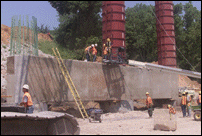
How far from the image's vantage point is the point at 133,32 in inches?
1860

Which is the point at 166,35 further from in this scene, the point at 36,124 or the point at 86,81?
the point at 36,124

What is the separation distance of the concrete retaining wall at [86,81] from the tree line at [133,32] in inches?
634

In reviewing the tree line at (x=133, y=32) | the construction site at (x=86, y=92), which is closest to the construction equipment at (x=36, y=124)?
the construction site at (x=86, y=92)

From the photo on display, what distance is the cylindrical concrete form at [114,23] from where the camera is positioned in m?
22.5

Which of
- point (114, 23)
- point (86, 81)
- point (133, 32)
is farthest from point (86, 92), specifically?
point (133, 32)

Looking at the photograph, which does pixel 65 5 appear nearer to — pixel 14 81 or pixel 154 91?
pixel 154 91

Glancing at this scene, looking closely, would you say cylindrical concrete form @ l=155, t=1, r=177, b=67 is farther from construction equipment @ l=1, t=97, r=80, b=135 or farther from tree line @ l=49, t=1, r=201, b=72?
construction equipment @ l=1, t=97, r=80, b=135

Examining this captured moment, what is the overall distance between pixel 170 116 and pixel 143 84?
8.91 metres

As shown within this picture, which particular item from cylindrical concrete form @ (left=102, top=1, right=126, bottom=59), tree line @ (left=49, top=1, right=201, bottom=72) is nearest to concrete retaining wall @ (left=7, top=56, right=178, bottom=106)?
cylindrical concrete form @ (left=102, top=1, right=126, bottom=59)

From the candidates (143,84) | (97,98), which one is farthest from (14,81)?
(143,84)

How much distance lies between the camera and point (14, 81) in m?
12.1

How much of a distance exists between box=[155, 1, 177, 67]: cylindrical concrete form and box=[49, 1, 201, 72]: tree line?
6.11m

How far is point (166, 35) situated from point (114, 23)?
33.2ft

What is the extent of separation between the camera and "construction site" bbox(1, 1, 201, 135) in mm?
6316
